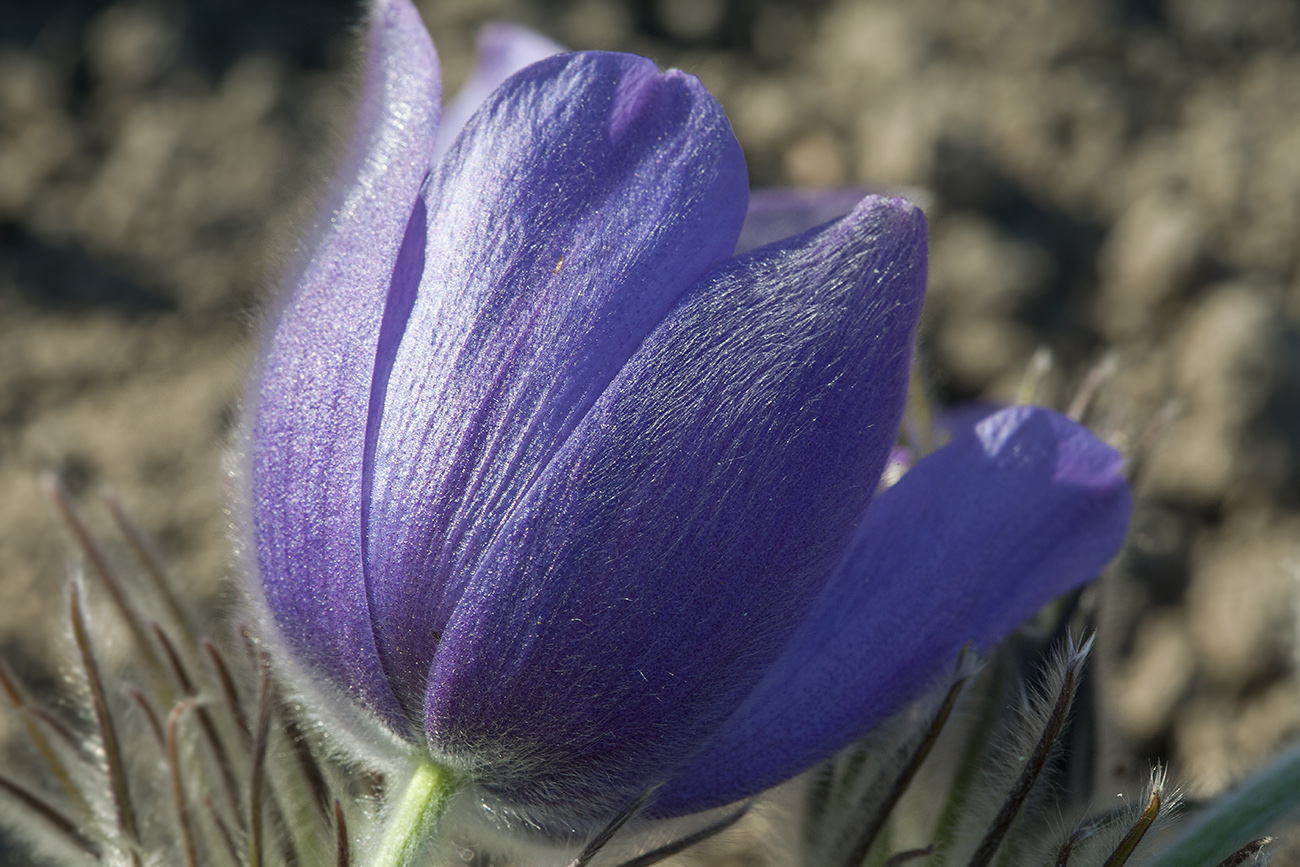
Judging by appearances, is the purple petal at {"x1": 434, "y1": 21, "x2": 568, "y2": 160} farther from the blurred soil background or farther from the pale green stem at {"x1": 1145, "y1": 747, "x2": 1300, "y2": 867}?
the pale green stem at {"x1": 1145, "y1": 747, "x2": 1300, "y2": 867}

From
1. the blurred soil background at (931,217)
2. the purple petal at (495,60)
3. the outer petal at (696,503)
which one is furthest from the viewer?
the blurred soil background at (931,217)

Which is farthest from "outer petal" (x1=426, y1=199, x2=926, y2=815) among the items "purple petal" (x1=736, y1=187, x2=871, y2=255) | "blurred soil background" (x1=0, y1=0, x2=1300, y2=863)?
"blurred soil background" (x1=0, y1=0, x2=1300, y2=863)

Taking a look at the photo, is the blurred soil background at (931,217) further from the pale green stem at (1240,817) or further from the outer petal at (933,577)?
the outer petal at (933,577)

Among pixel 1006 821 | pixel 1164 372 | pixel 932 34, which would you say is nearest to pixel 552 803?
pixel 1006 821

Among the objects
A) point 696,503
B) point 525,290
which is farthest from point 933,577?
point 525,290

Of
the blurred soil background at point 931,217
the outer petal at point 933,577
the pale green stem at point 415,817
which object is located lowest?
the blurred soil background at point 931,217

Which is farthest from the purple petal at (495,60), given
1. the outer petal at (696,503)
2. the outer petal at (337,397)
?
the outer petal at (696,503)
